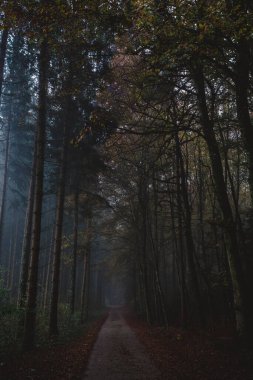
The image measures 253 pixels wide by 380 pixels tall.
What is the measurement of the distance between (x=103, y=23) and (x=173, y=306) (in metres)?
19.9

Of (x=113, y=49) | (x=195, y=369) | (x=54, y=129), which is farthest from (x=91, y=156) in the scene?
(x=195, y=369)

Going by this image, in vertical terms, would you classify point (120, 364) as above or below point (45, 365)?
below

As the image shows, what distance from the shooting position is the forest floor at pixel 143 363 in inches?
301

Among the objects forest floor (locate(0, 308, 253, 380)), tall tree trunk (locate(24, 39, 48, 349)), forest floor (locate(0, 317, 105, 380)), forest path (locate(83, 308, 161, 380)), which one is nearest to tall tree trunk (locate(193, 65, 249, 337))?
forest floor (locate(0, 308, 253, 380))

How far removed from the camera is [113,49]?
1009cm

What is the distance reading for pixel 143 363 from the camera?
32.0ft

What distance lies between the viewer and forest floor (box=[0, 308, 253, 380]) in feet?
25.1

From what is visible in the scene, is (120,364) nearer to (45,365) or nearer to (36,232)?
(45,365)

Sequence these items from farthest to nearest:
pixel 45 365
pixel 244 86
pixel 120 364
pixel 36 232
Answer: pixel 36 232
pixel 120 364
pixel 45 365
pixel 244 86

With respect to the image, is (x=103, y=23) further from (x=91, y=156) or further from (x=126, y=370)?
(x=91, y=156)

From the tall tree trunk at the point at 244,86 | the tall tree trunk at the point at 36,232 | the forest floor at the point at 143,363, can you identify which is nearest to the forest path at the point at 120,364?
the forest floor at the point at 143,363

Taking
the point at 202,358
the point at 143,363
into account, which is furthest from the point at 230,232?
the point at 143,363

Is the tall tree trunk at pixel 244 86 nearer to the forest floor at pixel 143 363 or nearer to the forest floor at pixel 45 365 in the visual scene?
the forest floor at pixel 143 363

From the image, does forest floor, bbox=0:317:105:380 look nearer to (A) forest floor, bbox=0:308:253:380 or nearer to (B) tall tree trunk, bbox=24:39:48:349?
(A) forest floor, bbox=0:308:253:380
